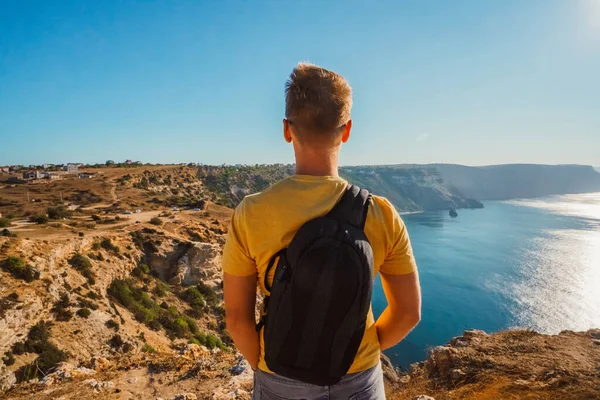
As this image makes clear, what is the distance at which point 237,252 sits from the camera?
1.29 m

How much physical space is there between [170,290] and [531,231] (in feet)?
271

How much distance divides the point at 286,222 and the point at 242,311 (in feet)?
1.56

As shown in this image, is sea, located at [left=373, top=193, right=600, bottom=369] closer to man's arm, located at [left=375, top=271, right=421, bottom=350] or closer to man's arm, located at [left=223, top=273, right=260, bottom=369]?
man's arm, located at [left=375, top=271, right=421, bottom=350]

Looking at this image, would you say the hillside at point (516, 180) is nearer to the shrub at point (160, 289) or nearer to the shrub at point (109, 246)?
the shrub at point (160, 289)

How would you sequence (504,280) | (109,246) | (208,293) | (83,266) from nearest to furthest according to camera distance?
(83,266) < (109,246) < (208,293) < (504,280)

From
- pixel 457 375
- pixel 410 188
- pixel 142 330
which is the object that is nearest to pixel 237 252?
pixel 457 375

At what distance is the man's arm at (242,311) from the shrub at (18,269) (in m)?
14.4

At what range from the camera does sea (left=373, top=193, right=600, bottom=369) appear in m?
34.1

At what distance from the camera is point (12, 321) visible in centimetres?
1016

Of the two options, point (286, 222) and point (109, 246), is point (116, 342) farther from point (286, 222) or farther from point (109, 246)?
point (286, 222)

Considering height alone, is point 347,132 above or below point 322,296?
above

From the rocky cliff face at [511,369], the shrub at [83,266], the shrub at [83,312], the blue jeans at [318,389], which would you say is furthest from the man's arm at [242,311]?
the shrub at [83,266]

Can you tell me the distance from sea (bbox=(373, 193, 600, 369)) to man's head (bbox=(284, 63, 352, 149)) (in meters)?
31.6

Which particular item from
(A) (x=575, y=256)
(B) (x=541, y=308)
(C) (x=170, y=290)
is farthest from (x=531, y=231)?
(C) (x=170, y=290)
